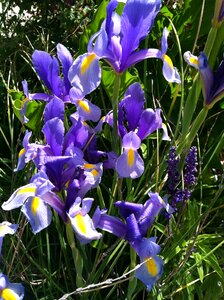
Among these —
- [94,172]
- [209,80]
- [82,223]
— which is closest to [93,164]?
[94,172]

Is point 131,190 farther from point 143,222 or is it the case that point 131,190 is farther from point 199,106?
point 199,106

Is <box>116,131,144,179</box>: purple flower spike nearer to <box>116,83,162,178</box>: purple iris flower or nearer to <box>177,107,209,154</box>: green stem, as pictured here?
<box>116,83,162,178</box>: purple iris flower

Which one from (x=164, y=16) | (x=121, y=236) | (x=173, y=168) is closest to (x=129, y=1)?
(x=173, y=168)

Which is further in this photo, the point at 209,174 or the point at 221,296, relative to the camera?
the point at 209,174

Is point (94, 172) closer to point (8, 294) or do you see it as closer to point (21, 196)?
point (21, 196)

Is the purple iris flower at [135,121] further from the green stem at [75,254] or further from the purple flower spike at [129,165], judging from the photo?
the green stem at [75,254]

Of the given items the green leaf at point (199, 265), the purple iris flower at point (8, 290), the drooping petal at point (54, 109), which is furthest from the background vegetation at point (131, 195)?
the drooping petal at point (54, 109)

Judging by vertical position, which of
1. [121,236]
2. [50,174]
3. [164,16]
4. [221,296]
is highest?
[164,16]
